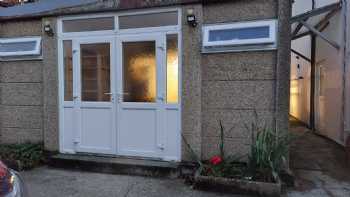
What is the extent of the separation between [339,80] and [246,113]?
291 cm

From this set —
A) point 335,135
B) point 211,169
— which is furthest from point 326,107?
point 211,169

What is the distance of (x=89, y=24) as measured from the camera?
4703mm

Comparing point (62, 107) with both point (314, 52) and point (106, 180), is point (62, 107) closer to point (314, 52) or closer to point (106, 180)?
point (106, 180)

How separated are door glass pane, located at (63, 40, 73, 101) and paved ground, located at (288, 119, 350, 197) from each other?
3901mm

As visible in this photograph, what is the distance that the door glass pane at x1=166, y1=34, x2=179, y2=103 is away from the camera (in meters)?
4.32

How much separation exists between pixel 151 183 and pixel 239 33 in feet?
8.46

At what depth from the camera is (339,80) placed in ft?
18.5

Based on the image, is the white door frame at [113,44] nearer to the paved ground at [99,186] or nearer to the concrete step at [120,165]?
the concrete step at [120,165]

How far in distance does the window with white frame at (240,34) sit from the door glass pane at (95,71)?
5.78ft

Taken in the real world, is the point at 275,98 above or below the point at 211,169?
above

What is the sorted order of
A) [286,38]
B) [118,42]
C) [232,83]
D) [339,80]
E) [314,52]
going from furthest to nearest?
[314,52], [339,80], [118,42], [232,83], [286,38]

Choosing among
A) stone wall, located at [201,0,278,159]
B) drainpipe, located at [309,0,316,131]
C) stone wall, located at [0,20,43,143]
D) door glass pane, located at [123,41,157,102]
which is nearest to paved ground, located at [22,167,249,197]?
stone wall, located at [201,0,278,159]

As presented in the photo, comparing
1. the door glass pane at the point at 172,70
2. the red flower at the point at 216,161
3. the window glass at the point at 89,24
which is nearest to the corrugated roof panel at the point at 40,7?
the window glass at the point at 89,24

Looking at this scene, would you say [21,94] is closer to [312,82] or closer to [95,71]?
[95,71]
